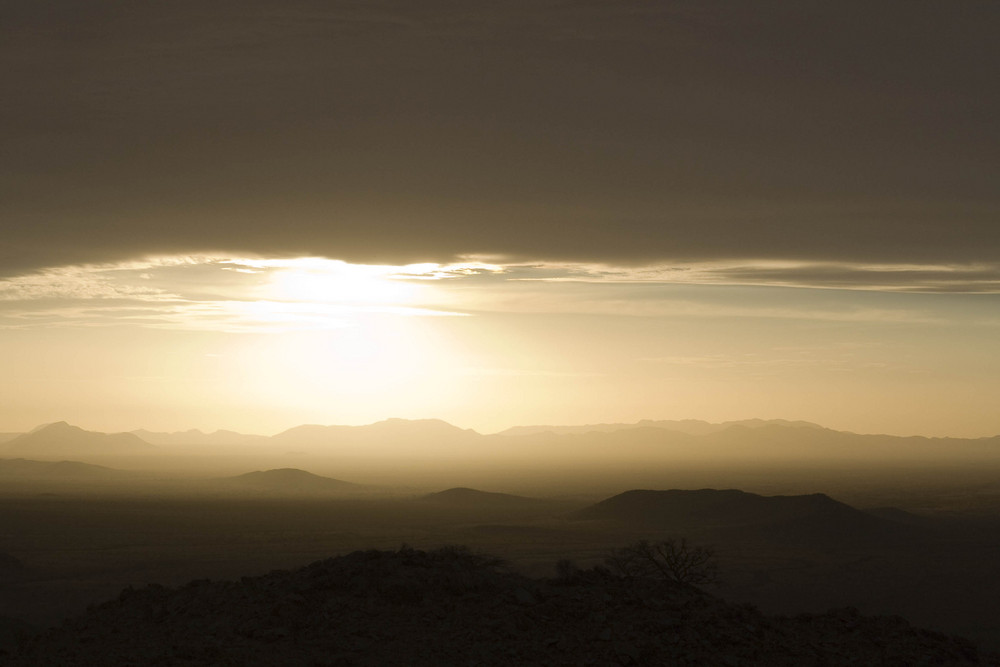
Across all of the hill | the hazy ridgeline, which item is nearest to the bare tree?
the hazy ridgeline

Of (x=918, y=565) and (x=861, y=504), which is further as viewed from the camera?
(x=861, y=504)

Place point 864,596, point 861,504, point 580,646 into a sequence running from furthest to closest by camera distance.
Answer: point 861,504 < point 864,596 < point 580,646

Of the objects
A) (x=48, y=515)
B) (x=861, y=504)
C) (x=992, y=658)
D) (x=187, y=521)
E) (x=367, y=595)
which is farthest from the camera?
(x=861, y=504)

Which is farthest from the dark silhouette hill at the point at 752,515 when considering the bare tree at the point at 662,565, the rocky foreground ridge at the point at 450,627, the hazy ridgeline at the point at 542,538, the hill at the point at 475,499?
the rocky foreground ridge at the point at 450,627

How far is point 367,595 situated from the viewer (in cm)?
1673

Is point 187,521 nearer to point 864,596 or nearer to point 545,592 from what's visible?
point 864,596

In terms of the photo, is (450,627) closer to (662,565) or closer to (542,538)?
(662,565)

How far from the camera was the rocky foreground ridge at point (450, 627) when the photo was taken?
14.3 meters

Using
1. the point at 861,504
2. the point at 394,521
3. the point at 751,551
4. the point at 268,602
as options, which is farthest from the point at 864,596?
the point at 861,504

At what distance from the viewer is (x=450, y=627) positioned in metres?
15.4

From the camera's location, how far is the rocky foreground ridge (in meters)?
14.3

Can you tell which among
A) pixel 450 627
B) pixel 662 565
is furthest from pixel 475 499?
pixel 450 627

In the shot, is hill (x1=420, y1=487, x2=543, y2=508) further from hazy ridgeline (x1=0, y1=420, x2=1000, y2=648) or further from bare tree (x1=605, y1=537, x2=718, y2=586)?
bare tree (x1=605, y1=537, x2=718, y2=586)

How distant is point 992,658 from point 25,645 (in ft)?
54.7
